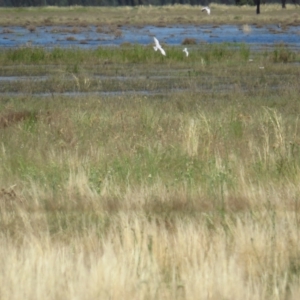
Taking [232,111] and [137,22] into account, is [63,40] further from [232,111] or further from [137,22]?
[232,111]

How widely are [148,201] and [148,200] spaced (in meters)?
0.03

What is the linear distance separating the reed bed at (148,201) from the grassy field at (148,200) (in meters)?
0.02

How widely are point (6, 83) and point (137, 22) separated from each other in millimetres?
52635

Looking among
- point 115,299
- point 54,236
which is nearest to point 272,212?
point 54,236

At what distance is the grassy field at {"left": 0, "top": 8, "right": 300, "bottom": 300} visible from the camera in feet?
21.3

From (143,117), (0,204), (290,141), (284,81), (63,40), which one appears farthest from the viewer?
(63,40)

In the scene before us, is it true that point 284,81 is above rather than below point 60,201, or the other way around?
below

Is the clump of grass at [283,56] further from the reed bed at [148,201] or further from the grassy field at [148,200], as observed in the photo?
the reed bed at [148,201]

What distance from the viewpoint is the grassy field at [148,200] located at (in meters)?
6.50

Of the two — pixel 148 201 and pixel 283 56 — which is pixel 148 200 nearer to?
pixel 148 201

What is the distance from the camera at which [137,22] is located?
247 feet

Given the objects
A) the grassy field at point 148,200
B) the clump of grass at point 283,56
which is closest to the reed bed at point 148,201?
the grassy field at point 148,200

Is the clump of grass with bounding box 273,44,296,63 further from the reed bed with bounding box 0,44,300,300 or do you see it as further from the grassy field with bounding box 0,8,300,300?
the reed bed with bounding box 0,44,300,300

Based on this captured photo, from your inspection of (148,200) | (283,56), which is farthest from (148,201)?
(283,56)
